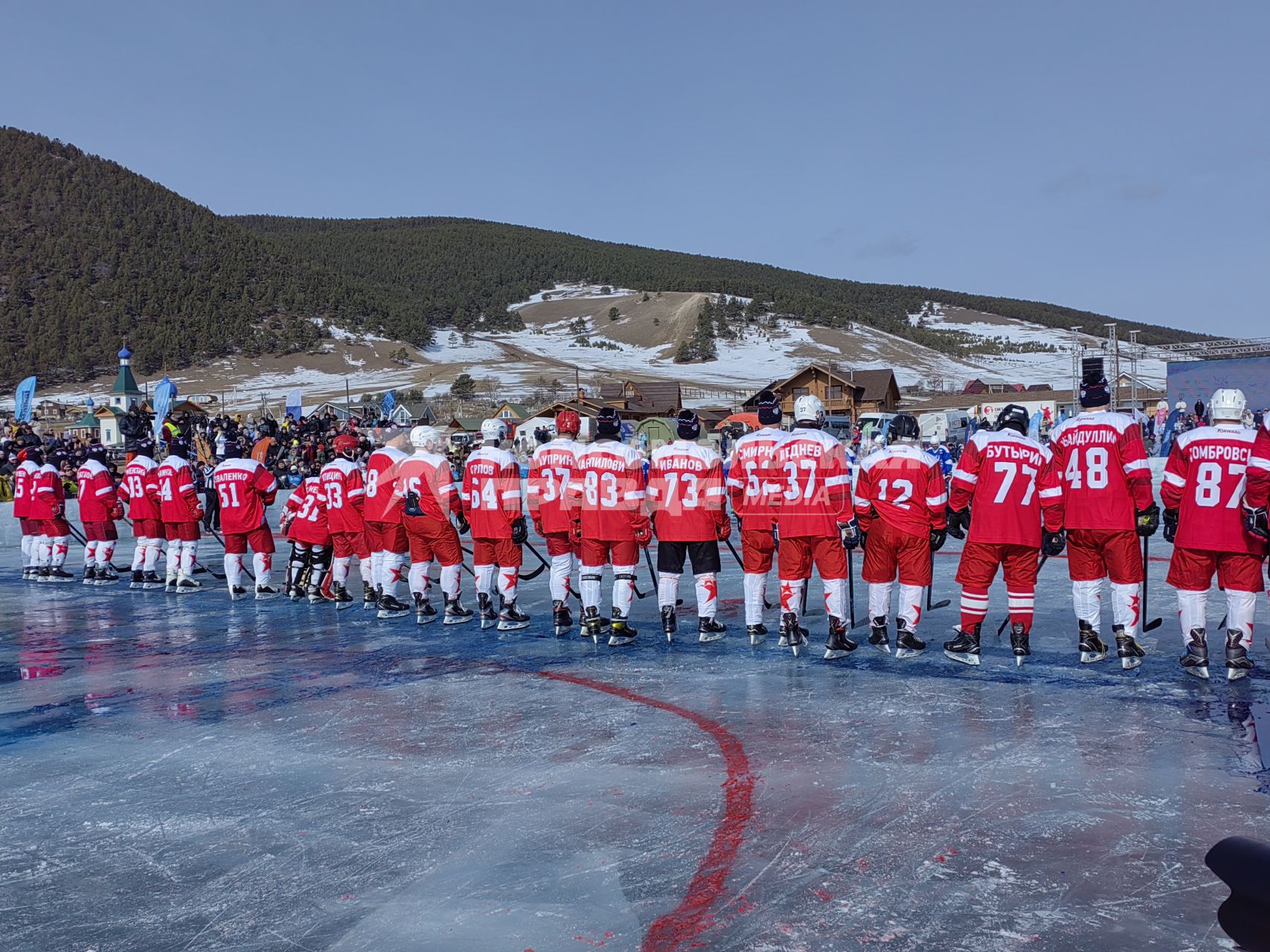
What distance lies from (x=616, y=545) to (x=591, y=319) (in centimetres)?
15068

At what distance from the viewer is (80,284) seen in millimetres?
138500

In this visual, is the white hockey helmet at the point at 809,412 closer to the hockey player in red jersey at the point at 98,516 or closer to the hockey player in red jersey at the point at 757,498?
the hockey player in red jersey at the point at 757,498

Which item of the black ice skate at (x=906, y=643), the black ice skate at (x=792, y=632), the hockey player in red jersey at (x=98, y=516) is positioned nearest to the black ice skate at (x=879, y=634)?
the black ice skate at (x=906, y=643)

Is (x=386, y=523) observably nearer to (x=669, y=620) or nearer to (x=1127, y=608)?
(x=669, y=620)

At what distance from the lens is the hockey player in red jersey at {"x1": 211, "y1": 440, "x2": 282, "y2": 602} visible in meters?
11.4

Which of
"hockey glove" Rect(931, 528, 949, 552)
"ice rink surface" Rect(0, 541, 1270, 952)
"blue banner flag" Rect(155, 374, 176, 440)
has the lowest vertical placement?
"ice rink surface" Rect(0, 541, 1270, 952)

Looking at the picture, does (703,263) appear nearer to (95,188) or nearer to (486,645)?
(95,188)

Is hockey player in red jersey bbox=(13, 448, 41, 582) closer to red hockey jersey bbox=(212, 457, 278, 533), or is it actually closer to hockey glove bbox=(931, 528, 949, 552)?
red hockey jersey bbox=(212, 457, 278, 533)

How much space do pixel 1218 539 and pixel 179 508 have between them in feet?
36.2

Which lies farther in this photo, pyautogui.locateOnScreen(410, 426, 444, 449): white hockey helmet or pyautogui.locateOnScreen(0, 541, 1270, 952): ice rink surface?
pyautogui.locateOnScreen(410, 426, 444, 449): white hockey helmet

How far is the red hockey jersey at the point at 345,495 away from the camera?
10.6 metres

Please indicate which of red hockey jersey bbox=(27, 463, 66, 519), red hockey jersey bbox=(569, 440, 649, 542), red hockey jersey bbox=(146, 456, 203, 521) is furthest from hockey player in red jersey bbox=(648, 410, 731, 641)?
red hockey jersey bbox=(27, 463, 66, 519)

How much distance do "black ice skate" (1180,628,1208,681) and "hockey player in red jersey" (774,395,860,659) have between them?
219 centimetres

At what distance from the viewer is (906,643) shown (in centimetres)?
739
